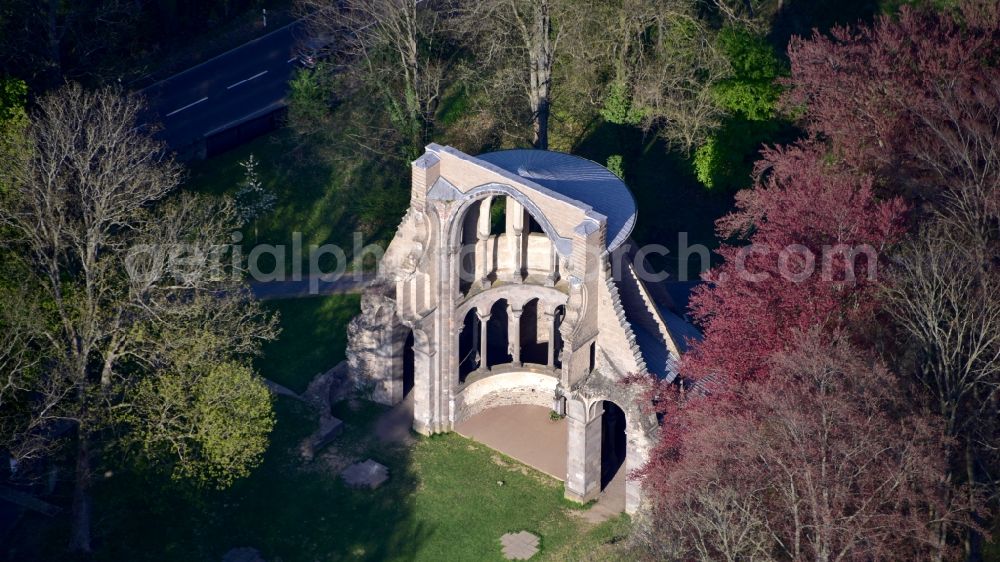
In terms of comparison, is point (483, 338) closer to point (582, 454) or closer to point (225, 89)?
point (582, 454)

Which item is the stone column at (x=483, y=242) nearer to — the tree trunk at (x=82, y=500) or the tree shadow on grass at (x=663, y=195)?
the tree shadow on grass at (x=663, y=195)

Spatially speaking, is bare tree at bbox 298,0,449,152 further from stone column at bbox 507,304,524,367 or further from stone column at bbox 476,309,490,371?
stone column at bbox 507,304,524,367

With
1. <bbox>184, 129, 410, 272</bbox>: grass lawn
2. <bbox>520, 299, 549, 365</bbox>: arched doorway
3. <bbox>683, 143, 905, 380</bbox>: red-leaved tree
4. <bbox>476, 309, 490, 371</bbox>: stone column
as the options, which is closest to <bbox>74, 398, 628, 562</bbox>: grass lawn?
<bbox>476, 309, 490, 371</bbox>: stone column

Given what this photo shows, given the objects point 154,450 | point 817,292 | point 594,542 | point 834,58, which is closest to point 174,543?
point 154,450

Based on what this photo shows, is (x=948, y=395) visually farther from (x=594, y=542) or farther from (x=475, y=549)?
(x=475, y=549)

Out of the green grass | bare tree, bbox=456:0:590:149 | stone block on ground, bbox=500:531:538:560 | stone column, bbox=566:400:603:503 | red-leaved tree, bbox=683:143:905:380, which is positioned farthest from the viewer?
bare tree, bbox=456:0:590:149

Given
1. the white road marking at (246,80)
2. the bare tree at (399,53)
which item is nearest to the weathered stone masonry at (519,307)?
the bare tree at (399,53)
